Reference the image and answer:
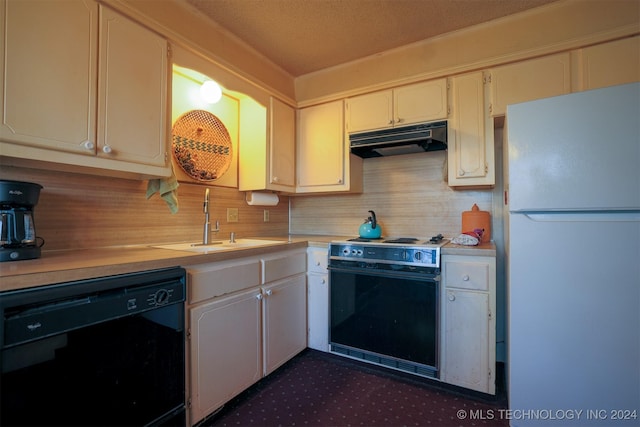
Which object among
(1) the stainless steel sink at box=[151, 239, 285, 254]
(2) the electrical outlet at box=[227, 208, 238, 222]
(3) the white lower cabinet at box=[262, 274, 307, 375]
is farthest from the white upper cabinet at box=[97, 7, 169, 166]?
(3) the white lower cabinet at box=[262, 274, 307, 375]

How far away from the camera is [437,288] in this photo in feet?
5.80

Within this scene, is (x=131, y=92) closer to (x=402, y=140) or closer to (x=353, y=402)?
(x=402, y=140)

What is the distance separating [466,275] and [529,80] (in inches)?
51.2

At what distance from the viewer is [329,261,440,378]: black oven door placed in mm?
1803

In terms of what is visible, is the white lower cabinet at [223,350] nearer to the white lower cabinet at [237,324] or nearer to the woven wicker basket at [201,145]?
the white lower cabinet at [237,324]

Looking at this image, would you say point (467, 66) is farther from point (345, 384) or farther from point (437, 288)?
point (345, 384)

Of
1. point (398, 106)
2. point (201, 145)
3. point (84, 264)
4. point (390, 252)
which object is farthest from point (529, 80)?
point (84, 264)

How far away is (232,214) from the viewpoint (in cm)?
235

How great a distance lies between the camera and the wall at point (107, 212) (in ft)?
4.57

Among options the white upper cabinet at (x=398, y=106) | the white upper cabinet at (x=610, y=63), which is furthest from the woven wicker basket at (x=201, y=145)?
the white upper cabinet at (x=610, y=63)

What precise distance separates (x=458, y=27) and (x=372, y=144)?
40.0 inches

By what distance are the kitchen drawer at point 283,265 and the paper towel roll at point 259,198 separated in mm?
610

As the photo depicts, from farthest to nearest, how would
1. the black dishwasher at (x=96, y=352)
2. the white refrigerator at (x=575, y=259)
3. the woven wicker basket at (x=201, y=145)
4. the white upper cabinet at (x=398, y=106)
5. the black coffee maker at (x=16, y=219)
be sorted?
1. the white upper cabinet at (x=398, y=106)
2. the woven wicker basket at (x=201, y=145)
3. the white refrigerator at (x=575, y=259)
4. the black coffee maker at (x=16, y=219)
5. the black dishwasher at (x=96, y=352)

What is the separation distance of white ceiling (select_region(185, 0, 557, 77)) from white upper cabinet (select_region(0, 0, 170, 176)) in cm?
65
